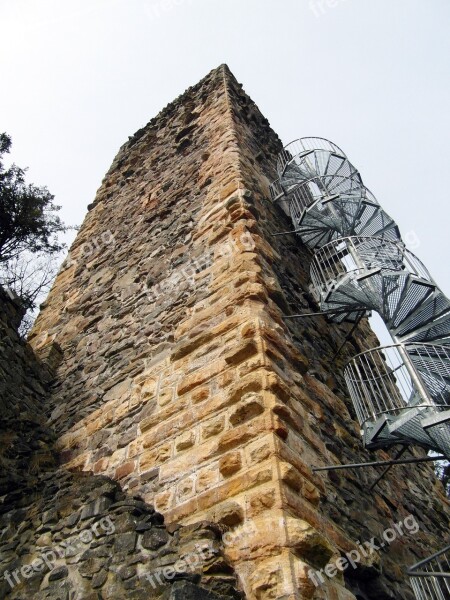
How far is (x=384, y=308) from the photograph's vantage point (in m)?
4.71

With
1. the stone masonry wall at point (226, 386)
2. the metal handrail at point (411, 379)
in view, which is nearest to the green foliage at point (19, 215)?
the stone masonry wall at point (226, 386)

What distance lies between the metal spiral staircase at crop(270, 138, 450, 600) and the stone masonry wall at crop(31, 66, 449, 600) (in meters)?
0.22

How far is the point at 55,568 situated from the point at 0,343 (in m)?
2.65

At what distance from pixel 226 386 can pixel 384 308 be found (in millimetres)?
2015

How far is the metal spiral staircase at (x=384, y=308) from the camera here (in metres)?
3.84

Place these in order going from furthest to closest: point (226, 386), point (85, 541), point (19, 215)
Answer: point (19, 215) < point (226, 386) < point (85, 541)

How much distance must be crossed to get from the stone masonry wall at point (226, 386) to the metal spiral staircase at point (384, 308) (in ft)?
0.73

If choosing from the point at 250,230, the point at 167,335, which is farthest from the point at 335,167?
the point at 167,335

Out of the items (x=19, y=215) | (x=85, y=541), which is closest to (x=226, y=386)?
(x=85, y=541)

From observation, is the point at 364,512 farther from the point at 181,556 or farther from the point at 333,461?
the point at 181,556

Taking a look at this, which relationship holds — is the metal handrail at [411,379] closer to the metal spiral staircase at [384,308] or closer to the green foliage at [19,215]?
the metal spiral staircase at [384,308]

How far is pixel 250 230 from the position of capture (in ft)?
15.4

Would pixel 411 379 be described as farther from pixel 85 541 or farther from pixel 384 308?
pixel 85 541

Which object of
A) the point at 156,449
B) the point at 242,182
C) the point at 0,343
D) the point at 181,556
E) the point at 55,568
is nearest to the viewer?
the point at 181,556
